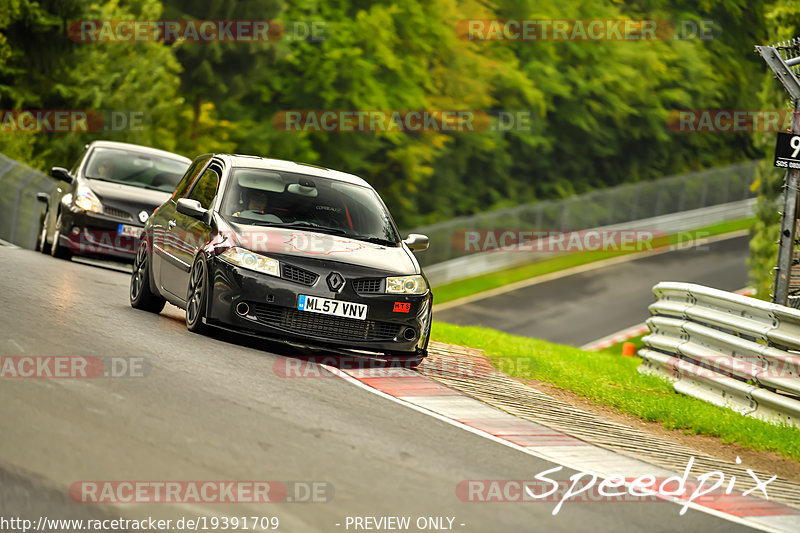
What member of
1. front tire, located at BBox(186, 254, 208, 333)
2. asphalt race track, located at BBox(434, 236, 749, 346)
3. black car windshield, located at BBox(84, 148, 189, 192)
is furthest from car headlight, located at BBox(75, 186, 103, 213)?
asphalt race track, located at BBox(434, 236, 749, 346)

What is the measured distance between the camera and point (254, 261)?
10156 millimetres

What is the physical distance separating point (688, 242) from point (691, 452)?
1630 inches

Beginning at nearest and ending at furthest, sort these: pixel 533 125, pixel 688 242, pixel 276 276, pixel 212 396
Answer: pixel 212 396 → pixel 276 276 → pixel 688 242 → pixel 533 125

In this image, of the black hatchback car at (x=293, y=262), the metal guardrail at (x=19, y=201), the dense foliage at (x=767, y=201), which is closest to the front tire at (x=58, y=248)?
the metal guardrail at (x=19, y=201)

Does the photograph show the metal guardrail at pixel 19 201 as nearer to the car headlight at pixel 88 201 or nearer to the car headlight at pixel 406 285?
the car headlight at pixel 88 201

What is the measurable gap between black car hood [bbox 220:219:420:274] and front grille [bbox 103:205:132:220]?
303 inches

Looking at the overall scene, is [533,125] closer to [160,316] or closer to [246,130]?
[246,130]

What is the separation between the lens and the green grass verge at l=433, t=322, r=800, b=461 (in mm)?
9969

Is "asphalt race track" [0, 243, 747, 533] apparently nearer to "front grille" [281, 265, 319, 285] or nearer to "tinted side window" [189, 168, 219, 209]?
"front grille" [281, 265, 319, 285]

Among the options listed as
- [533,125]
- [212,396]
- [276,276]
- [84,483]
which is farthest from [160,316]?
[533,125]

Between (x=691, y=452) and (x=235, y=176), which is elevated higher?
(x=235, y=176)

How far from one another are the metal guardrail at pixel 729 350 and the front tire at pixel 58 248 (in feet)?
31.0

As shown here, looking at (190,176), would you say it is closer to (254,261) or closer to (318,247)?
(318,247)

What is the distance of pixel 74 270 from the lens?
16.6 metres
